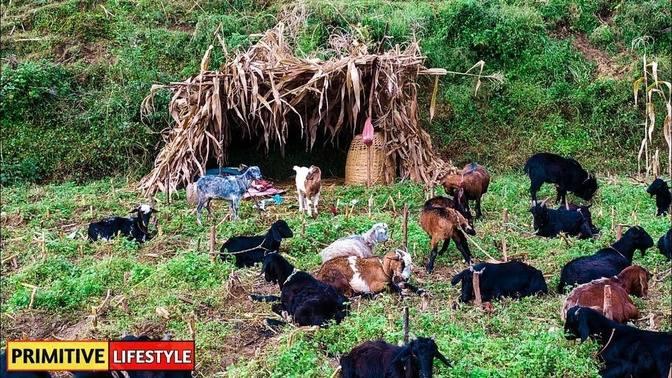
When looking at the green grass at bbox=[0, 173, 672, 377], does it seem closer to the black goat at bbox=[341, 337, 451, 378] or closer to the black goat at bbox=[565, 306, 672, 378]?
the black goat at bbox=[565, 306, 672, 378]

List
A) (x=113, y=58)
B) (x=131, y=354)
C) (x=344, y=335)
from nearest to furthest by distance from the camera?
(x=131, y=354) < (x=344, y=335) < (x=113, y=58)

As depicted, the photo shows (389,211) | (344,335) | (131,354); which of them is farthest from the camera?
(389,211)

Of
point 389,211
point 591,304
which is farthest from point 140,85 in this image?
point 591,304

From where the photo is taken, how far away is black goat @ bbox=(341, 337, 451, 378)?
4699 millimetres

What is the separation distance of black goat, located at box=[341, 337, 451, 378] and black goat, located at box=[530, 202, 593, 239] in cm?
441

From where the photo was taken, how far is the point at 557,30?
51.1ft

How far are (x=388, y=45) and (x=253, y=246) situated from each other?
7.99 meters

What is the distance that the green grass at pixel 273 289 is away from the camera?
17.9 ft

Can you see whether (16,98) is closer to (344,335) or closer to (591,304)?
(344,335)

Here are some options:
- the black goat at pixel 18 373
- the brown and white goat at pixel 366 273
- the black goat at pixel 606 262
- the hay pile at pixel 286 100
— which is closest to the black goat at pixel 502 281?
the black goat at pixel 606 262

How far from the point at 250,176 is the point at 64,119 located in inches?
221

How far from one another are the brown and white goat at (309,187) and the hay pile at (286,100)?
138 cm

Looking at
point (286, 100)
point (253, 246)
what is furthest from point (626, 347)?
point (286, 100)

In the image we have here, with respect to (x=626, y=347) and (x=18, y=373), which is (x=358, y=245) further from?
(x=18, y=373)
